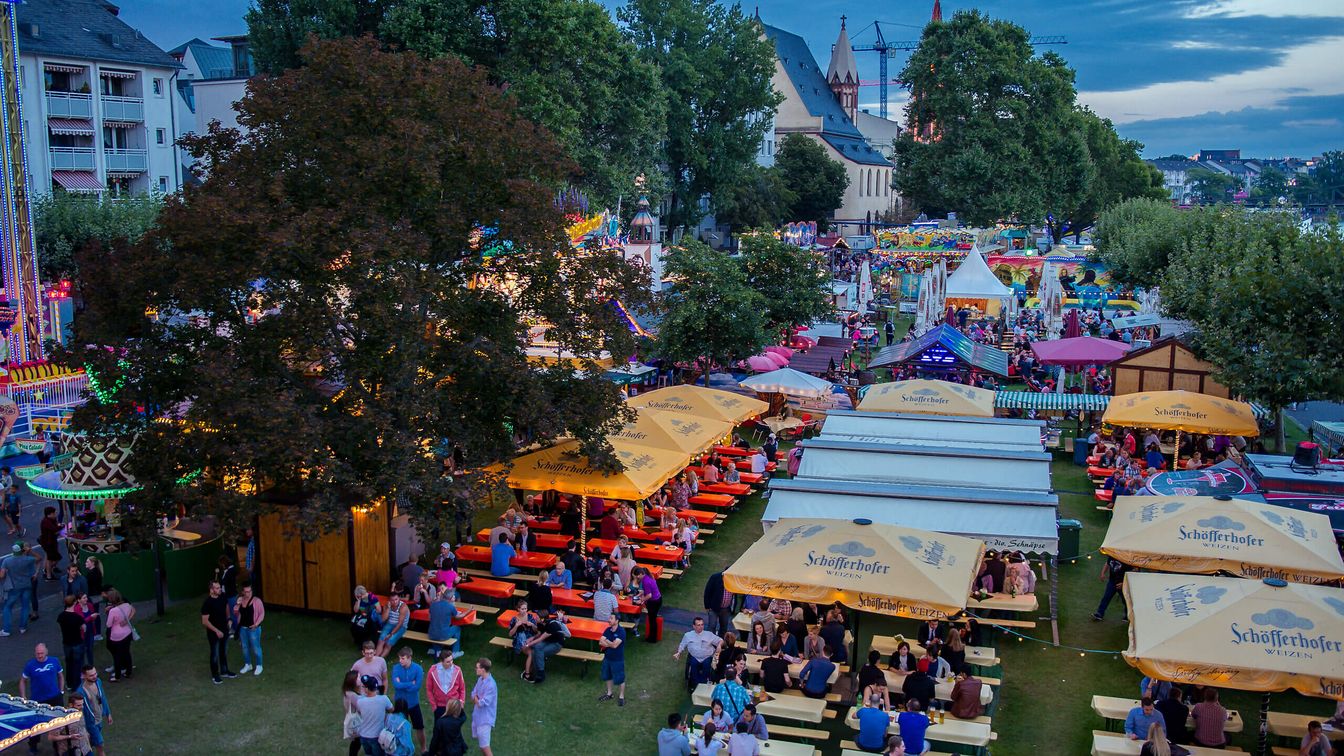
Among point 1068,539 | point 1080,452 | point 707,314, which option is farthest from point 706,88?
point 1068,539

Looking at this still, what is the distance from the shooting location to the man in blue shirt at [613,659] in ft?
43.6

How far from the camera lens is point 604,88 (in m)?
45.4

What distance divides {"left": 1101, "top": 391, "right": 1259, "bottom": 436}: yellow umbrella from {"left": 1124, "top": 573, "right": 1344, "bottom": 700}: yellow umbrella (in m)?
11.0

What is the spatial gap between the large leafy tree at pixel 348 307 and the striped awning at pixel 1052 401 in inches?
565

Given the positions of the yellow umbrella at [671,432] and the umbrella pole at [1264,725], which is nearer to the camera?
the umbrella pole at [1264,725]

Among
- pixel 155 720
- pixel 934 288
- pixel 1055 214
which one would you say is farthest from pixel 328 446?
pixel 1055 214

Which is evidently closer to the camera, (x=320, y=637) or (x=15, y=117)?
(x=320, y=637)

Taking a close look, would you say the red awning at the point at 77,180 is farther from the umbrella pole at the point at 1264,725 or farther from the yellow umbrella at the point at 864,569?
the umbrella pole at the point at 1264,725

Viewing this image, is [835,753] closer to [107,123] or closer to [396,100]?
[396,100]

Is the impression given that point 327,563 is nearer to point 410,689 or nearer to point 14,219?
point 410,689

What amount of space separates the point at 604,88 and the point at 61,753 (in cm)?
3803

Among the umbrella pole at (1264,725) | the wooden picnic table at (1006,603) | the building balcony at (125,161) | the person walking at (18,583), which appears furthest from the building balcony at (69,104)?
the umbrella pole at (1264,725)

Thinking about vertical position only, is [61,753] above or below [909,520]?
below

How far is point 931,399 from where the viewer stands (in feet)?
78.4
